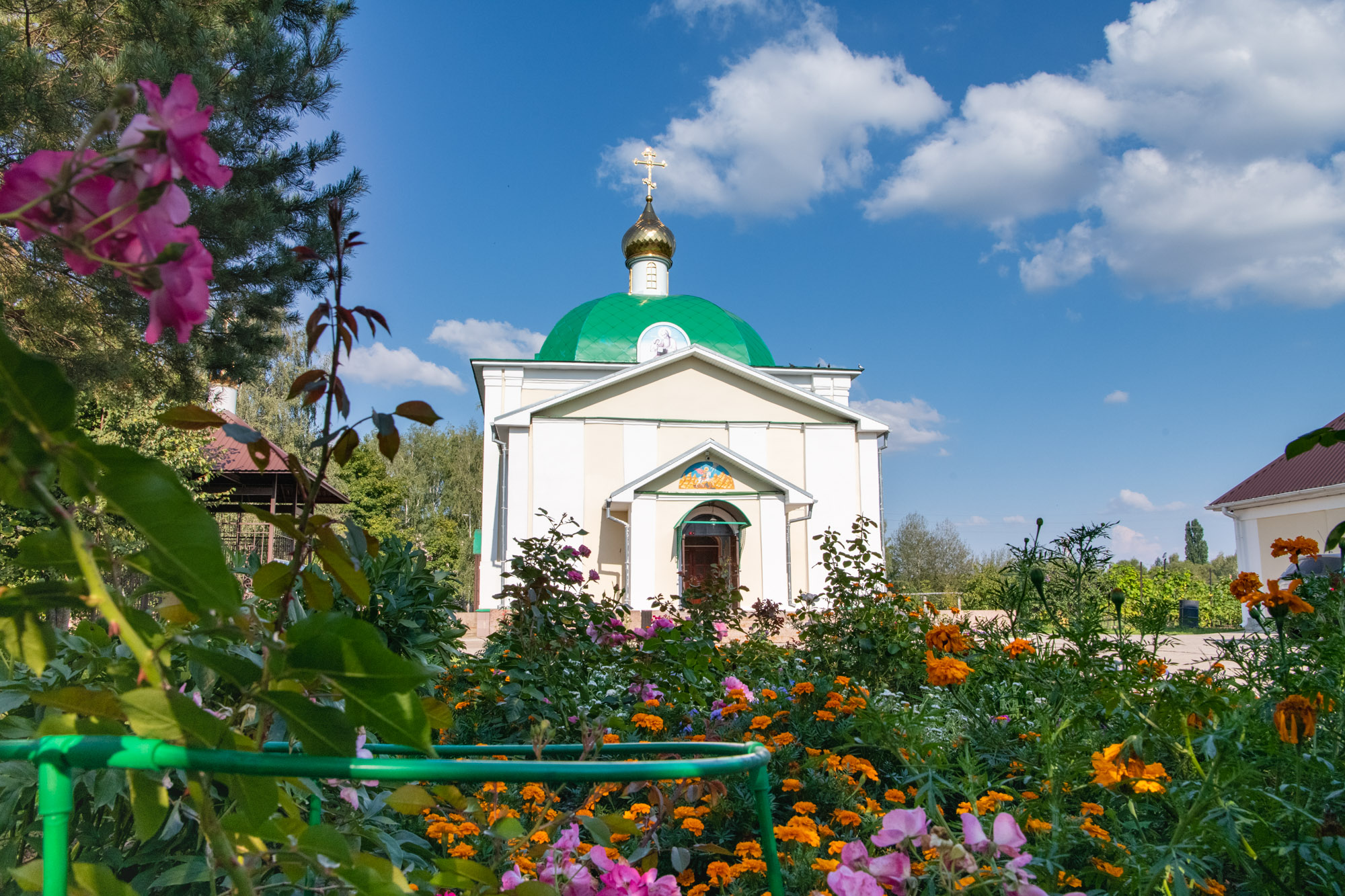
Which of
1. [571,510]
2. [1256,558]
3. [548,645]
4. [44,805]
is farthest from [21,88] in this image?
[1256,558]

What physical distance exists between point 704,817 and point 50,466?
2.39 m

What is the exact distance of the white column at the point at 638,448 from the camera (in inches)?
664

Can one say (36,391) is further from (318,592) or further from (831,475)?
(831,475)

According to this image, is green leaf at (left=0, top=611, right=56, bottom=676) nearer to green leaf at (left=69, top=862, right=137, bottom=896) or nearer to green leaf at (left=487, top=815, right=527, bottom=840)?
green leaf at (left=69, top=862, right=137, bottom=896)

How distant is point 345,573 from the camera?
28.0 inches

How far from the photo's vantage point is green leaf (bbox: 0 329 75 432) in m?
0.43

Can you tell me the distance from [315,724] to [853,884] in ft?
2.36

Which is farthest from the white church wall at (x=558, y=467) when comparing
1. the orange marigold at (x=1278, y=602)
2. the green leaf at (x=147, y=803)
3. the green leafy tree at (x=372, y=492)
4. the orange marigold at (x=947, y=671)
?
the green leaf at (x=147, y=803)

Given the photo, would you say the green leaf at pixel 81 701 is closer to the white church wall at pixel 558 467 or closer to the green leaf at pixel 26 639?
the green leaf at pixel 26 639

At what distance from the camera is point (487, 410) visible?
19594 millimetres

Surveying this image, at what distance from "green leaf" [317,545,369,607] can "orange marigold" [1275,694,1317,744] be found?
1.75 meters

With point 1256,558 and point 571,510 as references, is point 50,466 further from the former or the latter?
point 1256,558

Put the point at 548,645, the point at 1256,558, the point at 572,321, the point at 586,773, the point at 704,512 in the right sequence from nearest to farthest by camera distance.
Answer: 1. the point at 586,773
2. the point at 548,645
3. the point at 704,512
4. the point at 1256,558
5. the point at 572,321

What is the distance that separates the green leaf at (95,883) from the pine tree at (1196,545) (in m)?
57.4
